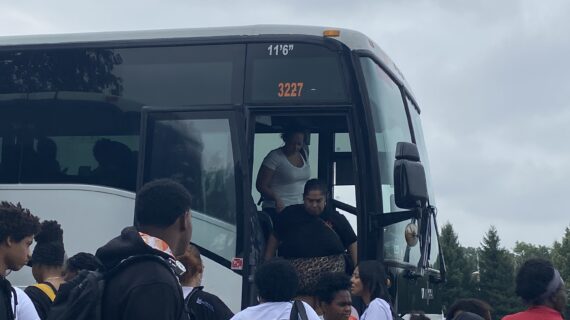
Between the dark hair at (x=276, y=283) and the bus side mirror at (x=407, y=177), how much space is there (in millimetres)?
2172

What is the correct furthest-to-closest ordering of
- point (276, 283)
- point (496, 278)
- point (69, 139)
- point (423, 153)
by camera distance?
point (496, 278), point (423, 153), point (69, 139), point (276, 283)

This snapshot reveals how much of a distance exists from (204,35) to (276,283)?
12.7ft

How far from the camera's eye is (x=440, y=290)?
1088 cm

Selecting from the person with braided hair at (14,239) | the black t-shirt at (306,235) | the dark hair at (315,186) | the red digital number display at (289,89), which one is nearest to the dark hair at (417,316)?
the black t-shirt at (306,235)

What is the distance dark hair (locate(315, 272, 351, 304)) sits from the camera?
23.6ft

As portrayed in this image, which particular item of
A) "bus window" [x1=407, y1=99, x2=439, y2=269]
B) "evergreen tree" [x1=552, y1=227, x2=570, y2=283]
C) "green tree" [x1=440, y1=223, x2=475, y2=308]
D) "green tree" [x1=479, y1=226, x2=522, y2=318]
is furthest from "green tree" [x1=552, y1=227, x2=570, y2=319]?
"bus window" [x1=407, y1=99, x2=439, y2=269]

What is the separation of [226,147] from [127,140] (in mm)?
1033

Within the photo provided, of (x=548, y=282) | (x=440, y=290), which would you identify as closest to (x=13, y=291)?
(x=548, y=282)

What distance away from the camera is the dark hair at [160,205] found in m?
3.76

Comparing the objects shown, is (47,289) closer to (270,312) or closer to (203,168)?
(270,312)

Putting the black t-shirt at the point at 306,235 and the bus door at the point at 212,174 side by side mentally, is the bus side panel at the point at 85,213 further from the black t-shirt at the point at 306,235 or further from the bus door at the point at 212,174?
the black t-shirt at the point at 306,235

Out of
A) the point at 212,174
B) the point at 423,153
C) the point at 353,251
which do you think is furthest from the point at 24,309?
the point at 423,153

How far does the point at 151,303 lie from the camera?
339cm

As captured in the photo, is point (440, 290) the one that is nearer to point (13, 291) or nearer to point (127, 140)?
point (127, 140)
